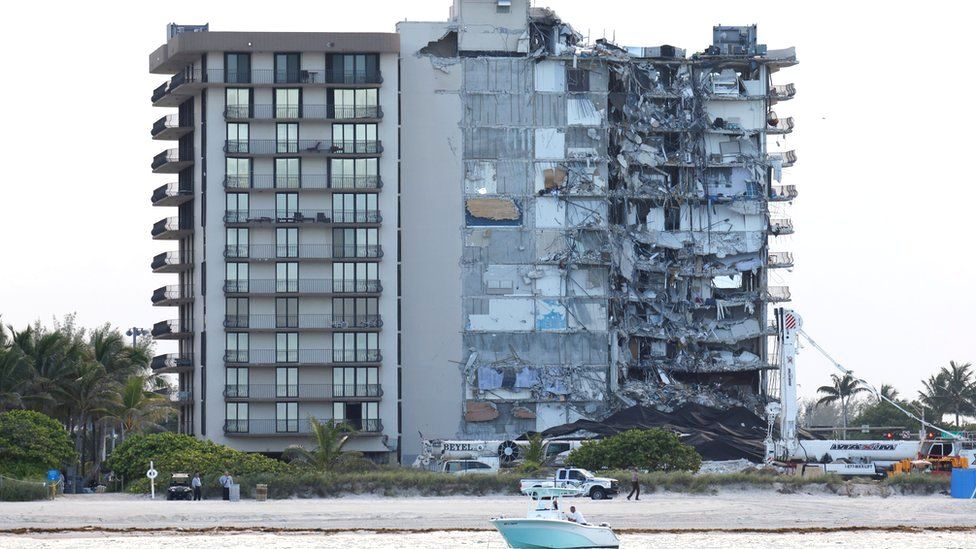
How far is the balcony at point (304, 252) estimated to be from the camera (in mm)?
128500

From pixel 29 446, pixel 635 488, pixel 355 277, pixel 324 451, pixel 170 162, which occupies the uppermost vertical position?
pixel 170 162

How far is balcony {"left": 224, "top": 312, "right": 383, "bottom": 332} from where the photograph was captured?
5044 inches

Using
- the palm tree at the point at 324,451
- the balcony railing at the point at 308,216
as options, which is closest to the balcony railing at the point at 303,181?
the balcony railing at the point at 308,216

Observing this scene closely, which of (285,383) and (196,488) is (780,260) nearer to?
(285,383)

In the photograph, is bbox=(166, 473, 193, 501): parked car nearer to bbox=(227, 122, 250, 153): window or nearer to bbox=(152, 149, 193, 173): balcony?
bbox=(227, 122, 250, 153): window

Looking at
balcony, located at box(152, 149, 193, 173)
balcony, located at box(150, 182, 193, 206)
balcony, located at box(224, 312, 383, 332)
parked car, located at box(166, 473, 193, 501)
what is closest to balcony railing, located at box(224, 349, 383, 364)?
balcony, located at box(224, 312, 383, 332)

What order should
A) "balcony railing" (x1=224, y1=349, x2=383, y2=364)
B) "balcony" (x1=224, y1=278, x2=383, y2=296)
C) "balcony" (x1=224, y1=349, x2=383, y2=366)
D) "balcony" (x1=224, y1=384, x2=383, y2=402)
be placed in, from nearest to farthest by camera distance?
"balcony" (x1=224, y1=384, x2=383, y2=402)
"balcony" (x1=224, y1=349, x2=383, y2=366)
"balcony railing" (x1=224, y1=349, x2=383, y2=364)
"balcony" (x1=224, y1=278, x2=383, y2=296)

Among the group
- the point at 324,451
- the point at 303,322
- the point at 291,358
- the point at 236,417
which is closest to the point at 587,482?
the point at 324,451

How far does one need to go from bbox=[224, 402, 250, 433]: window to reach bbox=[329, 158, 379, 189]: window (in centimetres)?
1498

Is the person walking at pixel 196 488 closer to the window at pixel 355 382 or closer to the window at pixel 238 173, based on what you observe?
the window at pixel 355 382

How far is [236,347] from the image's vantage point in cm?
12812

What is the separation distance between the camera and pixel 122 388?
12012 cm

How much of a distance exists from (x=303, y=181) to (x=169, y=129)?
10872 mm

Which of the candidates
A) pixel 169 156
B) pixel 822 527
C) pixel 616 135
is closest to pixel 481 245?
pixel 616 135
